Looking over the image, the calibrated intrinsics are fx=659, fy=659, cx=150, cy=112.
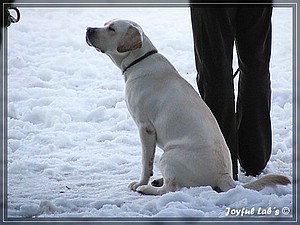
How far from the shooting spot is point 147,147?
3.29 meters

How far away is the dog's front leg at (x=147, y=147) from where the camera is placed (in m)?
3.29

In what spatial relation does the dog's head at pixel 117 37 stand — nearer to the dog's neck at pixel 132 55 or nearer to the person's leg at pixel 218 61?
the dog's neck at pixel 132 55

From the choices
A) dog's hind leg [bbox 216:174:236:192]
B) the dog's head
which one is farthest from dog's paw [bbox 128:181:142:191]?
the dog's head

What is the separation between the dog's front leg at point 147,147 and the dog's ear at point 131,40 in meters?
0.40

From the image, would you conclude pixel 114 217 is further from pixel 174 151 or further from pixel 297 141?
pixel 297 141

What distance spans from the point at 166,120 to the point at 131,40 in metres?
0.45

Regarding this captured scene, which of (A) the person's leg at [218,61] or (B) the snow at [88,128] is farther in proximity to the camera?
(A) the person's leg at [218,61]

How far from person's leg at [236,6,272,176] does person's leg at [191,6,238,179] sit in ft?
0.39

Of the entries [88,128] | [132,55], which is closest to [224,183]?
[132,55]

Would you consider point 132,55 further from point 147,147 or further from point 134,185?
point 134,185

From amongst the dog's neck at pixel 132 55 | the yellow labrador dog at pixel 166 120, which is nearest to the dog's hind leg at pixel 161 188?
the yellow labrador dog at pixel 166 120

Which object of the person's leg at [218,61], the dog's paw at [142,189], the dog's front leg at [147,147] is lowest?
the dog's paw at [142,189]

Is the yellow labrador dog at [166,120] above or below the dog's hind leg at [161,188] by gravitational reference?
above

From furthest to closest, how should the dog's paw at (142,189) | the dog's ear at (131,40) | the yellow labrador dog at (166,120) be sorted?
the dog's ear at (131,40)
the dog's paw at (142,189)
the yellow labrador dog at (166,120)
